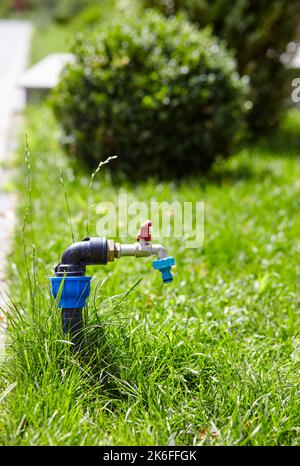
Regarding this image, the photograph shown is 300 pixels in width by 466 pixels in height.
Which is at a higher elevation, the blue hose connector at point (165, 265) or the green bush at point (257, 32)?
the green bush at point (257, 32)

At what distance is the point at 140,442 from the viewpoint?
2242 millimetres

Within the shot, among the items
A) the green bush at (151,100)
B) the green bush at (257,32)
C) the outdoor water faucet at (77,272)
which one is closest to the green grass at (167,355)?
the outdoor water faucet at (77,272)

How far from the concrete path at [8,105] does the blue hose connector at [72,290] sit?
0.33 metres

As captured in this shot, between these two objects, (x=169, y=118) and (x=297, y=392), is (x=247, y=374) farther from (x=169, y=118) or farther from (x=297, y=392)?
(x=169, y=118)

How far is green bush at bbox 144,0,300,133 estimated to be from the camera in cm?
769

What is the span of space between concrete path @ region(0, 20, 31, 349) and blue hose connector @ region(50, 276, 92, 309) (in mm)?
333

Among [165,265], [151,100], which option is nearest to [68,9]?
[151,100]

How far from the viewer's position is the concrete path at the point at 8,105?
4927 mm

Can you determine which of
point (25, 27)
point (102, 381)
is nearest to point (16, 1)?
point (25, 27)

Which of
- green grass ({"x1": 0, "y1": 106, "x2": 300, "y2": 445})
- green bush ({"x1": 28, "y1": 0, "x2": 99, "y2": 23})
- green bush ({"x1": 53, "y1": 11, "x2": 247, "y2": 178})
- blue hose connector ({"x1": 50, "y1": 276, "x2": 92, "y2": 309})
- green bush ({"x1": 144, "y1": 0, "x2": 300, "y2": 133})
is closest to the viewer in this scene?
green grass ({"x1": 0, "y1": 106, "x2": 300, "y2": 445})

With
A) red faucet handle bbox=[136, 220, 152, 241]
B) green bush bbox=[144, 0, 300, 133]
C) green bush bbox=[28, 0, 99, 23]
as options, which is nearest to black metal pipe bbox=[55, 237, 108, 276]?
red faucet handle bbox=[136, 220, 152, 241]

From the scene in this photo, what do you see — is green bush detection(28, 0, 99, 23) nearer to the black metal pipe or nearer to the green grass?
the green grass

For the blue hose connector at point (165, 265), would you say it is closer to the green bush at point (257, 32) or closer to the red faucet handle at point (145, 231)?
the red faucet handle at point (145, 231)

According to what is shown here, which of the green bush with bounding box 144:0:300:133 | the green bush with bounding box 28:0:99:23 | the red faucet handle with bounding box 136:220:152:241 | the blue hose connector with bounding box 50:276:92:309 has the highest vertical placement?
the green bush with bounding box 28:0:99:23
